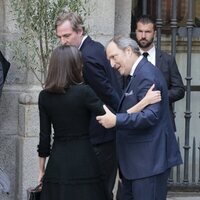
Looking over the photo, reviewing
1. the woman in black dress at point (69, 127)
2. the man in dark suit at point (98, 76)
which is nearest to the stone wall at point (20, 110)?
the man in dark suit at point (98, 76)

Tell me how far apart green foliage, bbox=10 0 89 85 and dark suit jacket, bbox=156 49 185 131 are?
84 cm

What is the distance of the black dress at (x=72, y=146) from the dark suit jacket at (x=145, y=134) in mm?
222

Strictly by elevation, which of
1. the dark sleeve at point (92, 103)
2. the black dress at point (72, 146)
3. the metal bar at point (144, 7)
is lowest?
the black dress at point (72, 146)

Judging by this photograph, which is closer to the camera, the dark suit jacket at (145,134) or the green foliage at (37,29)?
the dark suit jacket at (145,134)

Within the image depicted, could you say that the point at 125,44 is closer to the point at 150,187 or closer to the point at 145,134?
the point at 145,134

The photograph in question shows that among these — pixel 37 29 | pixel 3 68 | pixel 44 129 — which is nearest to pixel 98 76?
pixel 44 129

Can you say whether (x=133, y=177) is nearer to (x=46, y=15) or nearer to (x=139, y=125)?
(x=139, y=125)

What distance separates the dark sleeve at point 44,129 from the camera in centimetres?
505

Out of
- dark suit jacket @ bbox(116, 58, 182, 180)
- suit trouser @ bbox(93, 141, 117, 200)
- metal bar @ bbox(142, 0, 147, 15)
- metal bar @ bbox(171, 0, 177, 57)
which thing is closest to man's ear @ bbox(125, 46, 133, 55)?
dark suit jacket @ bbox(116, 58, 182, 180)

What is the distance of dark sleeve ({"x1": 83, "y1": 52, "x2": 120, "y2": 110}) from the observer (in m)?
5.77

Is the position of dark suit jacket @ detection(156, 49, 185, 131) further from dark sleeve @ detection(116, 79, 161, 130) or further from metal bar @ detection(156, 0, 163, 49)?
dark sleeve @ detection(116, 79, 161, 130)

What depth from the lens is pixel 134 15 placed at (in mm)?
8250

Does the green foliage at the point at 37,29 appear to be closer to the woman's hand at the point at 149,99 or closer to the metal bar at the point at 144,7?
the metal bar at the point at 144,7

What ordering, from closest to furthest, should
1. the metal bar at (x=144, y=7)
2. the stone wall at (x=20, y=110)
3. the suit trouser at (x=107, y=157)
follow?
the suit trouser at (x=107, y=157)
the stone wall at (x=20, y=110)
the metal bar at (x=144, y=7)
